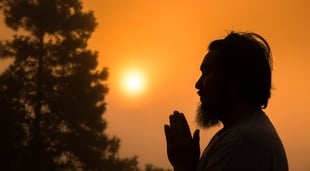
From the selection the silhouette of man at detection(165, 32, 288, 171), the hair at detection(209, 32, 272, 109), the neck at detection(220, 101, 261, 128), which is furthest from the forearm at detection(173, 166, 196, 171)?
the hair at detection(209, 32, 272, 109)

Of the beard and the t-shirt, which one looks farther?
the beard

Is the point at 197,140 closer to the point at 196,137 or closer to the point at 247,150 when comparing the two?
the point at 196,137

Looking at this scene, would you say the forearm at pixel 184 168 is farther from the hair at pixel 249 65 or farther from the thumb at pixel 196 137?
the hair at pixel 249 65

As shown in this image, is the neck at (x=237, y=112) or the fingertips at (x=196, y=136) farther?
the fingertips at (x=196, y=136)

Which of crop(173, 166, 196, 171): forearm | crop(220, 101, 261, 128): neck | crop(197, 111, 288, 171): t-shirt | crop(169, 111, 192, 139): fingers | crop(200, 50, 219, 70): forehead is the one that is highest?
crop(200, 50, 219, 70): forehead

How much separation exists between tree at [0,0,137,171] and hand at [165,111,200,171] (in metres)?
14.3

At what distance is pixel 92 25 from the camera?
57.4 ft

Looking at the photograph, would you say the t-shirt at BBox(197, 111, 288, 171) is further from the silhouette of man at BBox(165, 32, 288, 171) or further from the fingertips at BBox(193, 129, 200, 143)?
the fingertips at BBox(193, 129, 200, 143)

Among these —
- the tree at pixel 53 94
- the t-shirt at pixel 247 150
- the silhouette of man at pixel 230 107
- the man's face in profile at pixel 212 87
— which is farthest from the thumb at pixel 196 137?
the tree at pixel 53 94

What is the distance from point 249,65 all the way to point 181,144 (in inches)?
17.2

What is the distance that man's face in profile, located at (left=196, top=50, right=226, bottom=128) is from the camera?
187cm

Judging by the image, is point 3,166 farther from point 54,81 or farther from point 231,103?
point 231,103

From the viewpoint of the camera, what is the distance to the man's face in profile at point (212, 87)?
1.87m

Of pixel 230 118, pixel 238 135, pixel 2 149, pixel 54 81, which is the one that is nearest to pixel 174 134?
pixel 230 118
